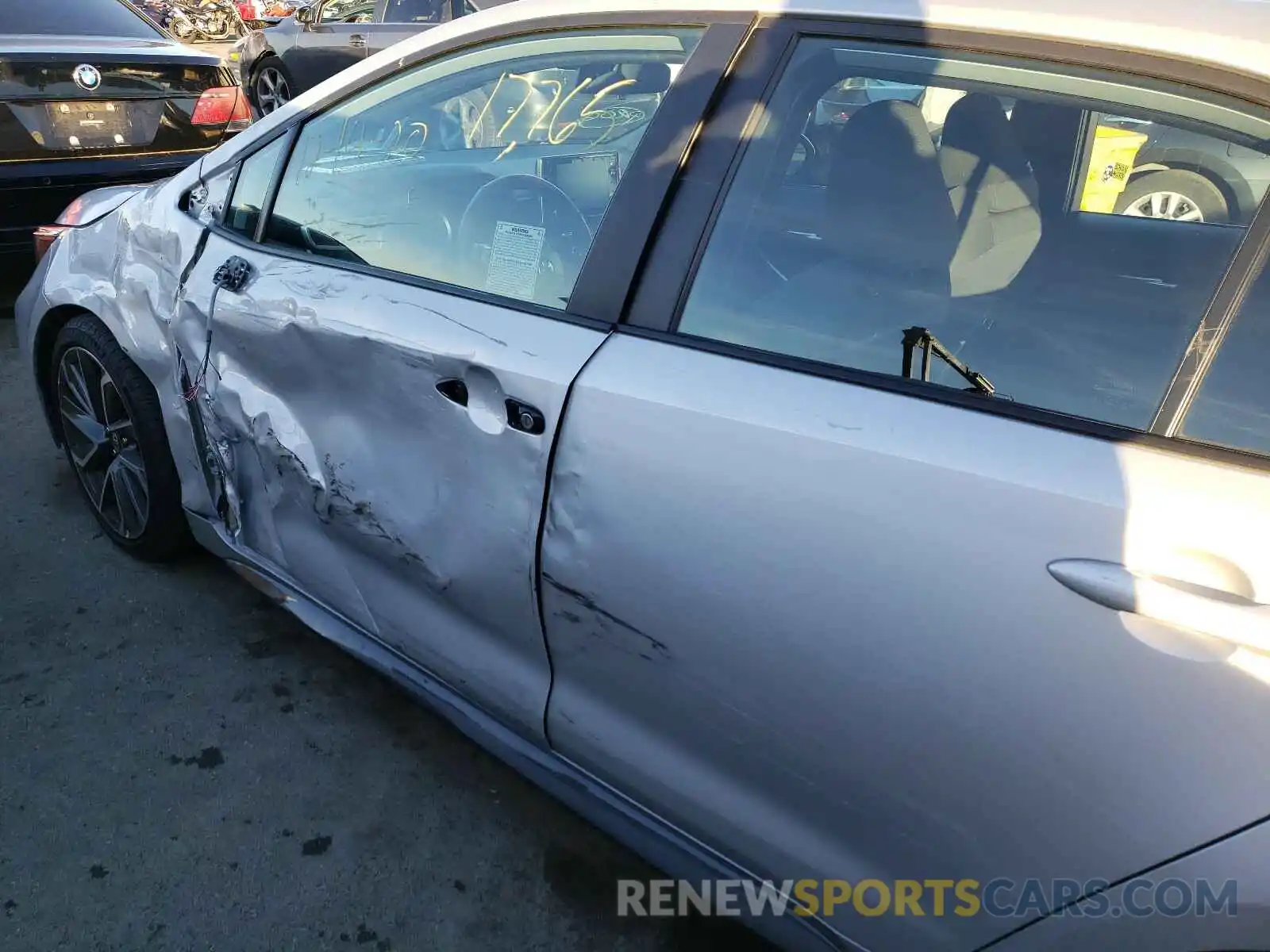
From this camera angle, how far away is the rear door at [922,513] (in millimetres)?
1092

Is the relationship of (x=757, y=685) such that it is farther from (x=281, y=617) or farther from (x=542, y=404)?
(x=281, y=617)

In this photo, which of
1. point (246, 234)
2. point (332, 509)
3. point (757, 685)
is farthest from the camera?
point (246, 234)

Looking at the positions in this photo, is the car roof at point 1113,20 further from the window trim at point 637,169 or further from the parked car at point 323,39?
the parked car at point 323,39

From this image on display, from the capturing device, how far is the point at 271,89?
1029 centimetres

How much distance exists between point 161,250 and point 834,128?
170 centimetres

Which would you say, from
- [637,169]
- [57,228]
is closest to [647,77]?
[637,169]

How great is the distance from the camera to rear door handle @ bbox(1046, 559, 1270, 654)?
3.34ft

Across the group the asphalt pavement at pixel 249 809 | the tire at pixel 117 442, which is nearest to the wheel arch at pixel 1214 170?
the asphalt pavement at pixel 249 809

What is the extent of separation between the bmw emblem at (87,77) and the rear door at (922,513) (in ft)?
13.1

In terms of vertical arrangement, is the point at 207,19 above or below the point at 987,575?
above

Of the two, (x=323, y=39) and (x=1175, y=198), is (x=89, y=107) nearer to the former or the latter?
(x=1175, y=198)

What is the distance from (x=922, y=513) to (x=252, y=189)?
5.90 ft

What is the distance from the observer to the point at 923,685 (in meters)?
1.22

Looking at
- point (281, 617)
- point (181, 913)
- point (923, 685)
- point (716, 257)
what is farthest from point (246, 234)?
point (923, 685)
